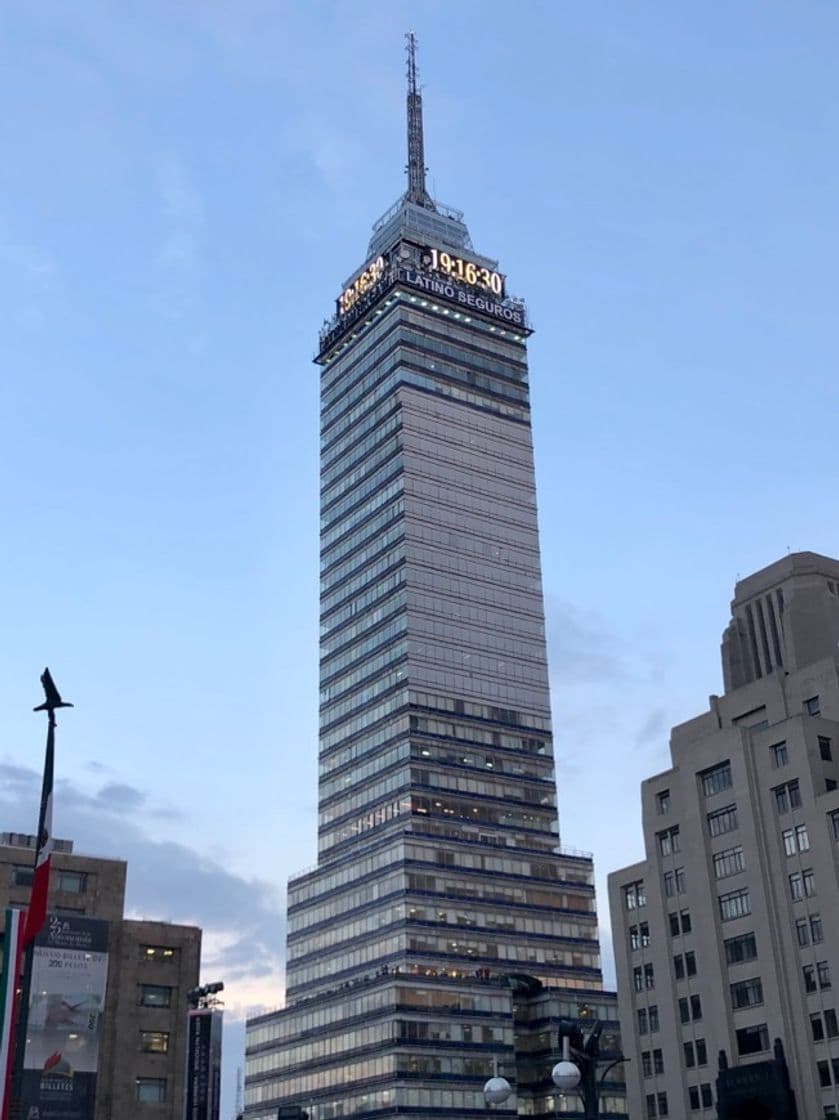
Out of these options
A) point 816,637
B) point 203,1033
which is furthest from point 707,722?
point 203,1033

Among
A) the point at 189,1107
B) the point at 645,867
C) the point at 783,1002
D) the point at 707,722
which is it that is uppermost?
the point at 707,722

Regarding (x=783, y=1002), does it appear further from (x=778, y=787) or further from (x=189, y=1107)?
(x=189, y=1107)

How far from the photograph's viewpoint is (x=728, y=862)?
4764 inches

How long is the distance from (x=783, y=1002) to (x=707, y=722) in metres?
32.8

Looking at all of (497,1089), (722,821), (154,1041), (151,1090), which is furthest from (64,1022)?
(497,1089)

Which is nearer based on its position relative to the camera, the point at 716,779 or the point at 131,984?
the point at 131,984

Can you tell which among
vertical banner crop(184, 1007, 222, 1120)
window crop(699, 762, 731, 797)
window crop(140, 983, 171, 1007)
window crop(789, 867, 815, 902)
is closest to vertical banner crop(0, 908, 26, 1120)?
vertical banner crop(184, 1007, 222, 1120)

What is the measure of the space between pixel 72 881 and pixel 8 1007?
2920 inches

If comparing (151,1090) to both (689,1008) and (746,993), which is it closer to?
(689,1008)

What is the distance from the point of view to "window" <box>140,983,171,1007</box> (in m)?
105

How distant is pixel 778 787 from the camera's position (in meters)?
118

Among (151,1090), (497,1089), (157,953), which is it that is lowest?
(497,1089)

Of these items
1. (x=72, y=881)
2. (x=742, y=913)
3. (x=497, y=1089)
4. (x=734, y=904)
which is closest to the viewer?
(x=497, y=1089)

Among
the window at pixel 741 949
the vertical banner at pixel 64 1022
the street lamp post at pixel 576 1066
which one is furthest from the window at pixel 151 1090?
the street lamp post at pixel 576 1066
